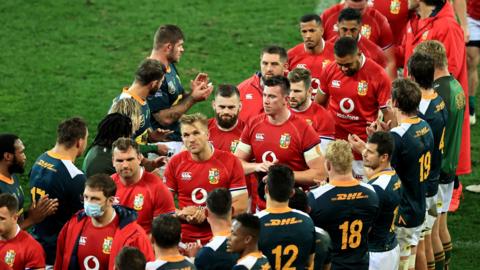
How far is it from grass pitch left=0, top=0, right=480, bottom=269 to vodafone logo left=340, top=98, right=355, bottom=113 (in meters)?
2.52

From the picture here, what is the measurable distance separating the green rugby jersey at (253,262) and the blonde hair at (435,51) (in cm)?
338

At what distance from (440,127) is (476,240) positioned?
174 centimetres

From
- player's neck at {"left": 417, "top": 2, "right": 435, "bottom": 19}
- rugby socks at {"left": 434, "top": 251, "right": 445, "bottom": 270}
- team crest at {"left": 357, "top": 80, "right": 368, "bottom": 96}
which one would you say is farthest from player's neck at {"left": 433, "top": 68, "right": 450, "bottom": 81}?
rugby socks at {"left": 434, "top": 251, "right": 445, "bottom": 270}

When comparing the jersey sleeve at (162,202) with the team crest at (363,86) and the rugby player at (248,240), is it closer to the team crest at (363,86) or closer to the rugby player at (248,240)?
the rugby player at (248,240)

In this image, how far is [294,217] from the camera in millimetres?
7293

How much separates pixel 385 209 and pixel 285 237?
1344mm

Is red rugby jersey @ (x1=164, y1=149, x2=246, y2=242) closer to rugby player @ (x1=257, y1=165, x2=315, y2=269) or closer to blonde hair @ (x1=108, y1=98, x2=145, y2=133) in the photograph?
blonde hair @ (x1=108, y1=98, x2=145, y2=133)

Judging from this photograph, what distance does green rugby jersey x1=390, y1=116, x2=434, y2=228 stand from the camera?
878 cm

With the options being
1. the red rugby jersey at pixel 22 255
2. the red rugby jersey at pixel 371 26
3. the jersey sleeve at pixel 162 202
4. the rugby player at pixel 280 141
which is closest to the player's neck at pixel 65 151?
the jersey sleeve at pixel 162 202

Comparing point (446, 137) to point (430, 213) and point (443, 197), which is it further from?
point (430, 213)

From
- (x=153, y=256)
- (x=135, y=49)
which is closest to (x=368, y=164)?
(x=153, y=256)

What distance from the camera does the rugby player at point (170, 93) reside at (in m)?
10.4

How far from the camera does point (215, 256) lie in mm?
7117

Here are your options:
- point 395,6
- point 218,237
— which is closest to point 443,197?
point 395,6
